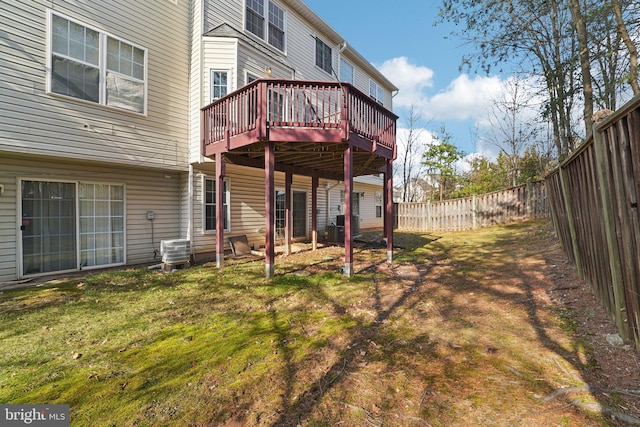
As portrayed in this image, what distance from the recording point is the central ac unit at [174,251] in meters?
6.75

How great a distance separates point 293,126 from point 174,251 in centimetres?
412

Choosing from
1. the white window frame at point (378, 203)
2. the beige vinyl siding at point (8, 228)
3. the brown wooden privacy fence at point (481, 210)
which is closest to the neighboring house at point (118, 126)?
the beige vinyl siding at point (8, 228)

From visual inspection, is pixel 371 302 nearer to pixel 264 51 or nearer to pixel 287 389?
pixel 287 389

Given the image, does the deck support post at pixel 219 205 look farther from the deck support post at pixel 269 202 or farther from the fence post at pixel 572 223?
the fence post at pixel 572 223

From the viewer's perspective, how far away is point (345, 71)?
14062 mm

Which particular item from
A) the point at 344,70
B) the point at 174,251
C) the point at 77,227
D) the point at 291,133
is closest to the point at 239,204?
the point at 174,251

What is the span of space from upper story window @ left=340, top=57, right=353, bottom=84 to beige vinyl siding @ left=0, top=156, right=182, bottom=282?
9428 mm

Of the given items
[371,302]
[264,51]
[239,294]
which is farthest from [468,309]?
[264,51]

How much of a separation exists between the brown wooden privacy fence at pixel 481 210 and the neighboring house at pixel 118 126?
955cm

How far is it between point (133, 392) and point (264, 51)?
9387mm

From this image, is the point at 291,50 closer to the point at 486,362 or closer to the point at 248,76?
the point at 248,76

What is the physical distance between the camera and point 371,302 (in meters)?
4.50

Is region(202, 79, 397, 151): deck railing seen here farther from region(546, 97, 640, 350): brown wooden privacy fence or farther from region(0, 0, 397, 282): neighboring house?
region(546, 97, 640, 350): brown wooden privacy fence

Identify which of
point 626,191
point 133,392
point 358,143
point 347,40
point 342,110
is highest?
point 347,40
